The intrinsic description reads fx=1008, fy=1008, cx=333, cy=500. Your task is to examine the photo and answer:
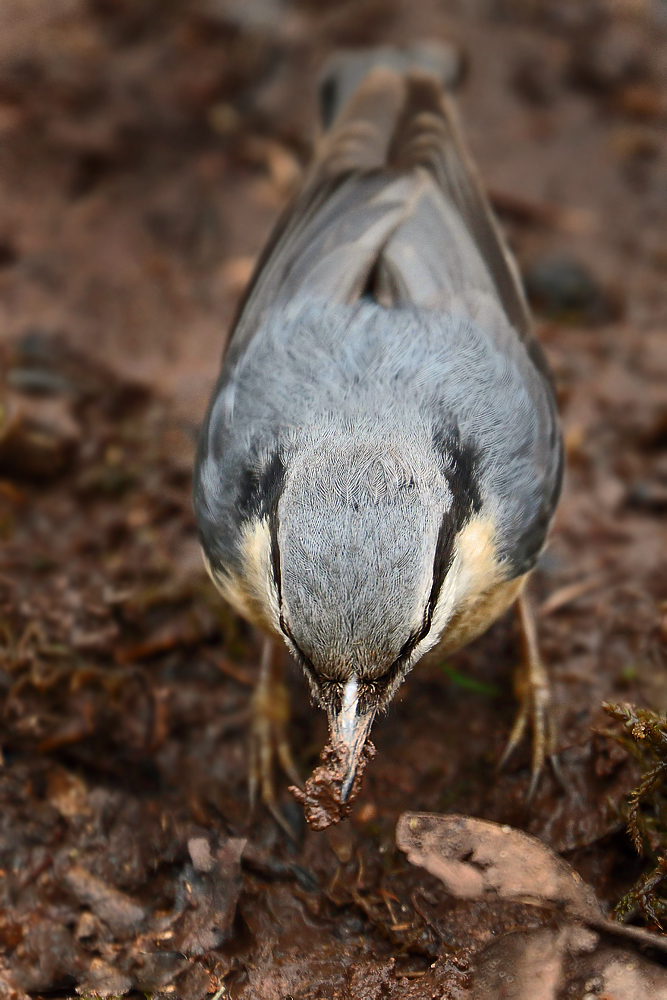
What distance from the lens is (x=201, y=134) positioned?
6902 millimetres

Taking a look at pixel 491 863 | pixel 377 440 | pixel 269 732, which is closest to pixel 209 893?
pixel 269 732

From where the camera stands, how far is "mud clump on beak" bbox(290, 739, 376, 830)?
3.25 metres

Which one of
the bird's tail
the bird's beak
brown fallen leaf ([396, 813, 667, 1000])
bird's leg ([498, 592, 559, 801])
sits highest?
the bird's tail

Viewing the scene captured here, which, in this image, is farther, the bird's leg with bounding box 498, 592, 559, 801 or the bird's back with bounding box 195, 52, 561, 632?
the bird's leg with bounding box 498, 592, 559, 801

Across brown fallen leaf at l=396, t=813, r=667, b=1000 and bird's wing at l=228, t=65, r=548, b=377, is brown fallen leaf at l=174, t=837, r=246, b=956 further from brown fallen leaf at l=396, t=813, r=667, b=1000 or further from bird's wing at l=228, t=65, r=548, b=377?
bird's wing at l=228, t=65, r=548, b=377

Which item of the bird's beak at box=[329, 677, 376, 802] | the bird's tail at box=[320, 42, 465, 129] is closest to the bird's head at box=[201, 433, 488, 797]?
the bird's beak at box=[329, 677, 376, 802]

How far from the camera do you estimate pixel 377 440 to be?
3.48 meters

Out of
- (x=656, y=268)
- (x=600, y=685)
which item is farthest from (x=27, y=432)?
(x=656, y=268)

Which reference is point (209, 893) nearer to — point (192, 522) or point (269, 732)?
point (269, 732)

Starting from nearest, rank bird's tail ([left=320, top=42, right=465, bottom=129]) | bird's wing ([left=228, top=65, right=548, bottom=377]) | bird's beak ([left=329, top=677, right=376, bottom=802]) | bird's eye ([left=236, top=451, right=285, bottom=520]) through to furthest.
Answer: bird's beak ([left=329, top=677, right=376, bottom=802]) < bird's eye ([left=236, top=451, right=285, bottom=520]) < bird's wing ([left=228, top=65, right=548, bottom=377]) < bird's tail ([left=320, top=42, right=465, bottom=129])

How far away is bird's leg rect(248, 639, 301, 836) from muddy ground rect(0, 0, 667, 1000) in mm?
87

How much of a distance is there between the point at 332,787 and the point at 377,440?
3.84 feet

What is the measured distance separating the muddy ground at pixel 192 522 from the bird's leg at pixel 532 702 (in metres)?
0.07

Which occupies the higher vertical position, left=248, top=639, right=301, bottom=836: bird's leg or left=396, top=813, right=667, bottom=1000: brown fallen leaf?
left=396, top=813, right=667, bottom=1000: brown fallen leaf
